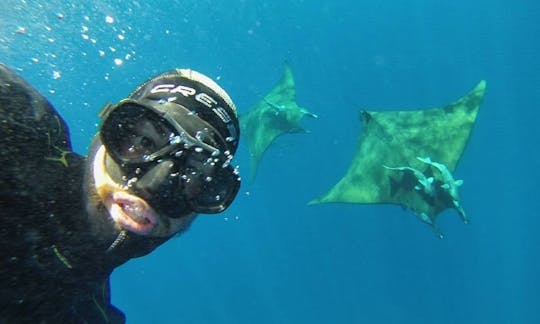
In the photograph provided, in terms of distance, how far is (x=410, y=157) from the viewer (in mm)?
9242

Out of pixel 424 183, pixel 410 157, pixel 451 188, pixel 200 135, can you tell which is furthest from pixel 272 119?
pixel 200 135

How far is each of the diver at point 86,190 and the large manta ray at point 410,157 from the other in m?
6.13

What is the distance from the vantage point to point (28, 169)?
2277 millimetres

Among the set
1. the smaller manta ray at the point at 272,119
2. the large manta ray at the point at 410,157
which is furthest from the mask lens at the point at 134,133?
the smaller manta ray at the point at 272,119

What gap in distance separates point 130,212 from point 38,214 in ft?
1.37

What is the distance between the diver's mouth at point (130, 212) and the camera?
7.79 ft

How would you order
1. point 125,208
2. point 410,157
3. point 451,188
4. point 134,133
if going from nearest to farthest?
point 125,208
point 134,133
point 451,188
point 410,157

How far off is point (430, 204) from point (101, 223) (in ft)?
21.7

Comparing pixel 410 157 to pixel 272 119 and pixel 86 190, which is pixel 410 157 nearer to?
pixel 272 119

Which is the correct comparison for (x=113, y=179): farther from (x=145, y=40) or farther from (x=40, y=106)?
(x=145, y=40)

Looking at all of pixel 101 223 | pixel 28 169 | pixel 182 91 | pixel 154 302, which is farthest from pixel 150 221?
pixel 154 302

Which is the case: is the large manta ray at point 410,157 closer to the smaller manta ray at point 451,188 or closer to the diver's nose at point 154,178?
the smaller manta ray at point 451,188

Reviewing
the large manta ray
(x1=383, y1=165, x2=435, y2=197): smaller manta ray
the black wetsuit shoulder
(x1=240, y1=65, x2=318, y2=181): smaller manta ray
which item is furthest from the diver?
(x1=240, y1=65, x2=318, y2=181): smaller manta ray

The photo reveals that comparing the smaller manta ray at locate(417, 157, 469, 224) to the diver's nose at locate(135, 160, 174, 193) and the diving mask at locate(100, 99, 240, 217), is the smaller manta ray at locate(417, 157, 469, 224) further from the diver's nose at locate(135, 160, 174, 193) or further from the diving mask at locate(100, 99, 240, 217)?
the diver's nose at locate(135, 160, 174, 193)
